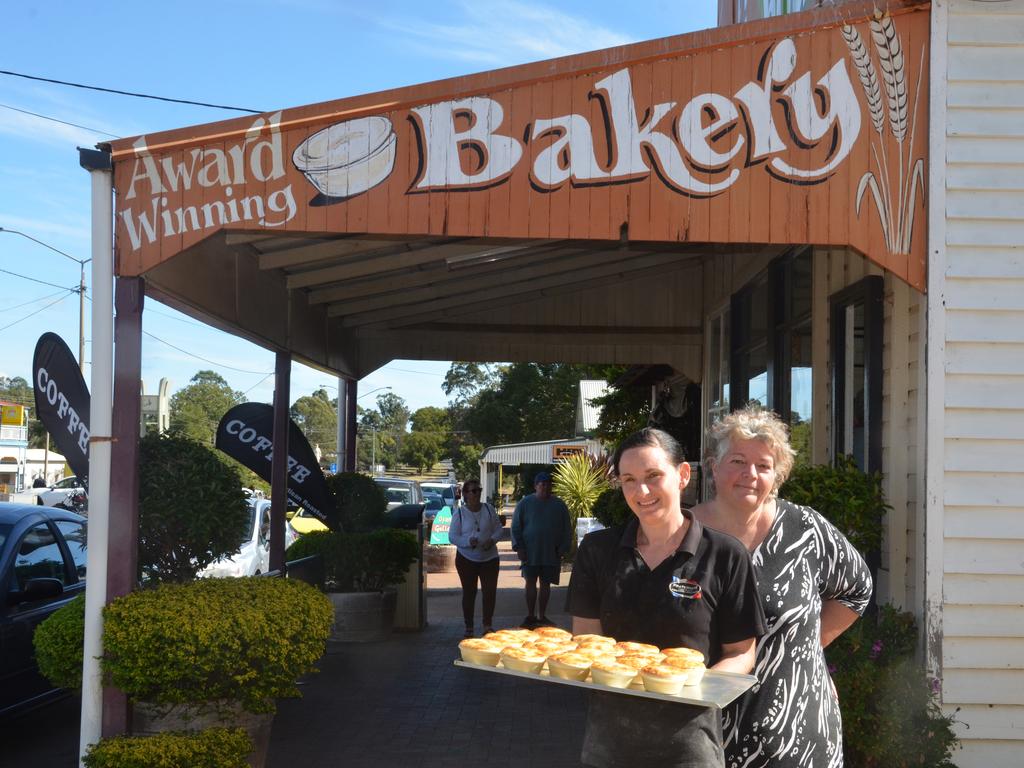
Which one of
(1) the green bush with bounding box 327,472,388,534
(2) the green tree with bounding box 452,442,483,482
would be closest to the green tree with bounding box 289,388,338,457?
(2) the green tree with bounding box 452,442,483,482

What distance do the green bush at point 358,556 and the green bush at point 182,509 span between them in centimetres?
446

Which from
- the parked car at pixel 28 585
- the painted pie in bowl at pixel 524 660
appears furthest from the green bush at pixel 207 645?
the painted pie in bowl at pixel 524 660

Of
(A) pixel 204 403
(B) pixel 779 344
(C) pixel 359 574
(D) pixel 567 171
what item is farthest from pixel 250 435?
(A) pixel 204 403

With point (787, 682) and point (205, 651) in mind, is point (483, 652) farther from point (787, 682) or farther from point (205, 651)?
point (205, 651)

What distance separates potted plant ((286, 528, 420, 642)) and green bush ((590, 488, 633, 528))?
2.16 m

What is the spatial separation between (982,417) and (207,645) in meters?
3.88

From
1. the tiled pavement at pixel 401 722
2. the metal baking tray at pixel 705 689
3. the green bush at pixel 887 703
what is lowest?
the tiled pavement at pixel 401 722

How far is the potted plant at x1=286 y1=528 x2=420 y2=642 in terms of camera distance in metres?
10.6

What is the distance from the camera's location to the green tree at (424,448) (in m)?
95.1

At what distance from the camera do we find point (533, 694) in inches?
328

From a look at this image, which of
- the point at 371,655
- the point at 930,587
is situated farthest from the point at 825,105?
the point at 371,655

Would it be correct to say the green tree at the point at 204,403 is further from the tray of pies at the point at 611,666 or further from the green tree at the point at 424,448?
the tray of pies at the point at 611,666

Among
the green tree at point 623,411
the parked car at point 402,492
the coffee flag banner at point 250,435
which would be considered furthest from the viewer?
A: the parked car at point 402,492

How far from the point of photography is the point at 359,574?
10.8 metres
